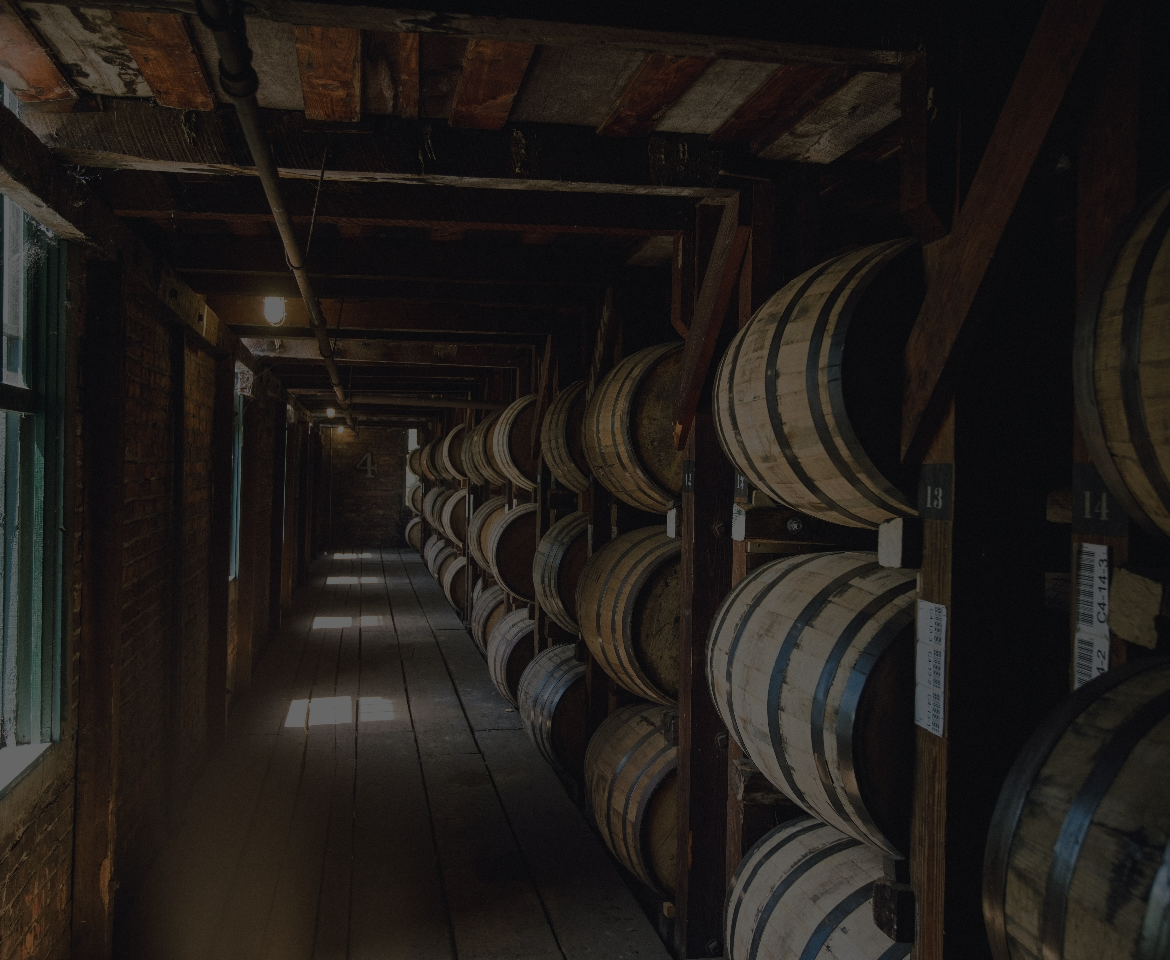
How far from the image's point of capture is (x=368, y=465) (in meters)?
22.8

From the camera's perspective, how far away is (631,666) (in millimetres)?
3467

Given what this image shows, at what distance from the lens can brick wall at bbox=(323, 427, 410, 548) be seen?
22.7 metres

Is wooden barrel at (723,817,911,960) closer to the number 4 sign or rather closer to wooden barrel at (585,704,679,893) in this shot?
wooden barrel at (585,704,679,893)

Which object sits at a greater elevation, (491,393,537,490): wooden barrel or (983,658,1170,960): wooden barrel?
(491,393,537,490): wooden barrel

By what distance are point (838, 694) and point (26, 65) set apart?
2549 mm

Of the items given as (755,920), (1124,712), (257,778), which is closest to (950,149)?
(1124,712)

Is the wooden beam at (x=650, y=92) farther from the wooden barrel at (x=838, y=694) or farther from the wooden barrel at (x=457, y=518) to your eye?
the wooden barrel at (x=457, y=518)

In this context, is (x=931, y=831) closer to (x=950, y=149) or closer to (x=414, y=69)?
(x=950, y=149)

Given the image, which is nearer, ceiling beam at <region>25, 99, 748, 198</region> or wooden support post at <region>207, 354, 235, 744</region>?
ceiling beam at <region>25, 99, 748, 198</region>

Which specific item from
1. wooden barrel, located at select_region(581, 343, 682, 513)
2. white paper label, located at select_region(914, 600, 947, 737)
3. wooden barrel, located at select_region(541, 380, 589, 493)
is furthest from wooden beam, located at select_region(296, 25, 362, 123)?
wooden barrel, located at select_region(541, 380, 589, 493)

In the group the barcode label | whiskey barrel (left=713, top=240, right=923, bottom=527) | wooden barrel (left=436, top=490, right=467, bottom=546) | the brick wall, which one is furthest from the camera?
the brick wall

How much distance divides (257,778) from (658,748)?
2.95 meters

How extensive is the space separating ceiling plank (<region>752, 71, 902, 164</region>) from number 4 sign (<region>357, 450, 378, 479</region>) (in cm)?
2091

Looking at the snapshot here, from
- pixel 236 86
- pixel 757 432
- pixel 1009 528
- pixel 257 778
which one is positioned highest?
pixel 236 86
